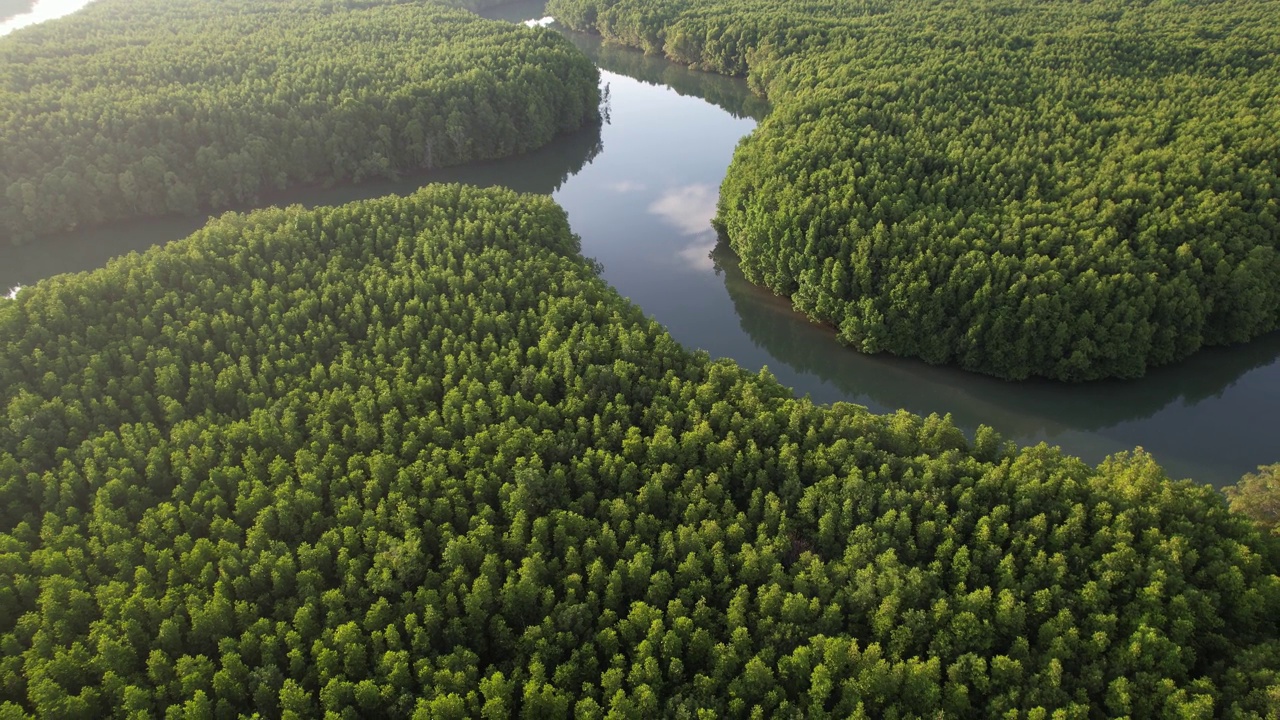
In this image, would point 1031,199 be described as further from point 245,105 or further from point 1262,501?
point 245,105

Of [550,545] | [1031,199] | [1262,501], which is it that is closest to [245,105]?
[550,545]

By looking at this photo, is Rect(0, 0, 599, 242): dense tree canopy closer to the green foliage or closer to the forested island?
the forested island

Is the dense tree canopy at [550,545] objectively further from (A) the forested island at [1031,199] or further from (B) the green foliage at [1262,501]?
(A) the forested island at [1031,199]

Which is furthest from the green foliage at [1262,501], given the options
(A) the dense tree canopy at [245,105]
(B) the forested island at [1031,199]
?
(A) the dense tree canopy at [245,105]

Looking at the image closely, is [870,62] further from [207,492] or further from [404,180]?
[207,492]

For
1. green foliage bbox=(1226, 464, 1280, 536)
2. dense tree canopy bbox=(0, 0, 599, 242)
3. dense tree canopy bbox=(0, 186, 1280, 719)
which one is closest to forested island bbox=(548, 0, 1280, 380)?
green foliage bbox=(1226, 464, 1280, 536)
